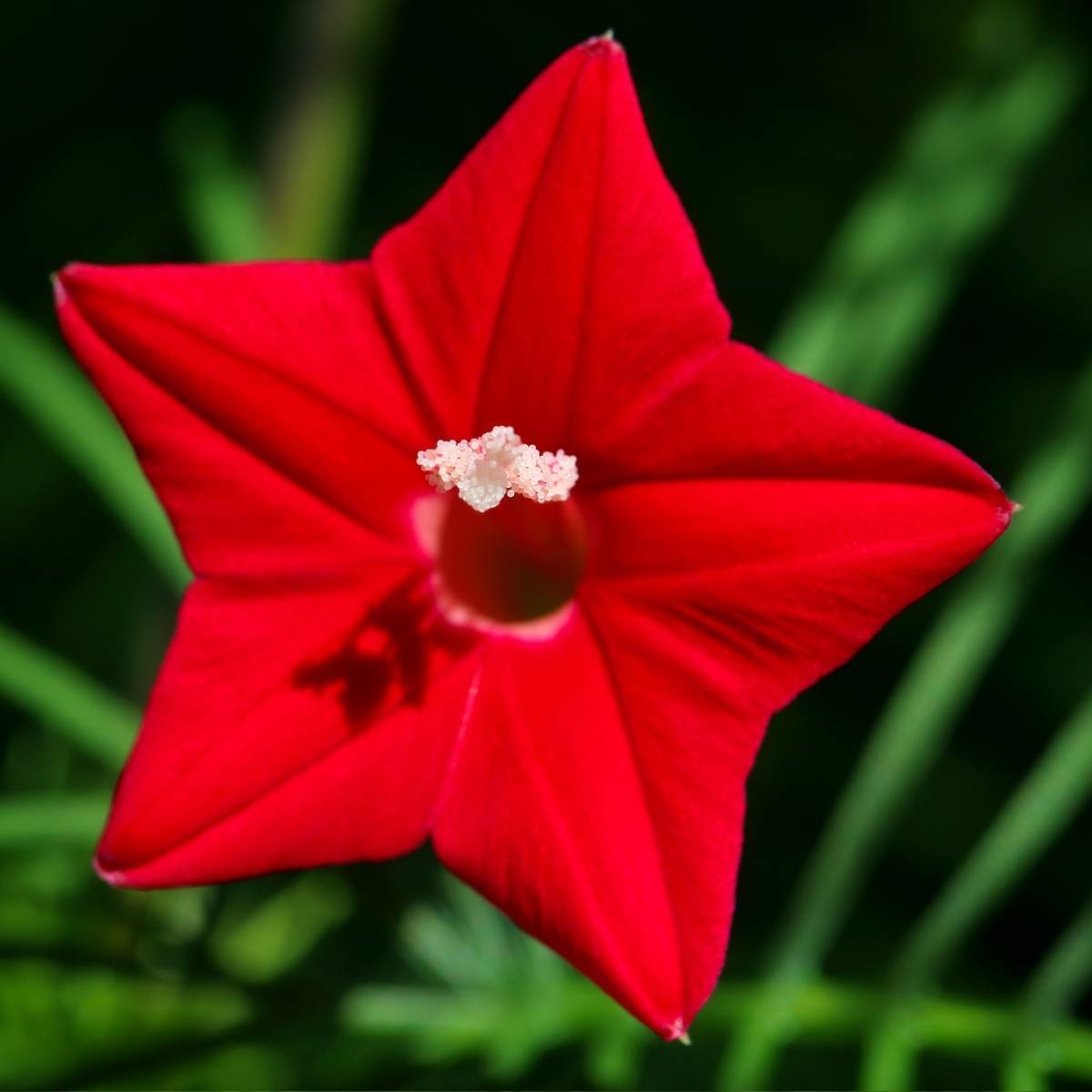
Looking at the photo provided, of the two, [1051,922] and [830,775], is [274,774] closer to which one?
[830,775]

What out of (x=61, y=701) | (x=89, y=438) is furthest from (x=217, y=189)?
(x=61, y=701)

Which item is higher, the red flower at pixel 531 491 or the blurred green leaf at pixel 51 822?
the red flower at pixel 531 491

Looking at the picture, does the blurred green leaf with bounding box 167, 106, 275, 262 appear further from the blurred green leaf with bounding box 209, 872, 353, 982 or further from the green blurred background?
the blurred green leaf with bounding box 209, 872, 353, 982

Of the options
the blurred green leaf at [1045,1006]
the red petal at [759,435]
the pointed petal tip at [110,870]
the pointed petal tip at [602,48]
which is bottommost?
the blurred green leaf at [1045,1006]

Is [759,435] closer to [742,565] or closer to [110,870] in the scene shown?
[742,565]

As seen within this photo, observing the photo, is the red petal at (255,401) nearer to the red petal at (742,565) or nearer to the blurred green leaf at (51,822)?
the red petal at (742,565)

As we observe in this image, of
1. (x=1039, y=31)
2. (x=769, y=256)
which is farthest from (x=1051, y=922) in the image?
(x=1039, y=31)

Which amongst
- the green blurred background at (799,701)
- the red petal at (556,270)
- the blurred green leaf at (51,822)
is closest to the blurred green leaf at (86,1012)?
the green blurred background at (799,701)
